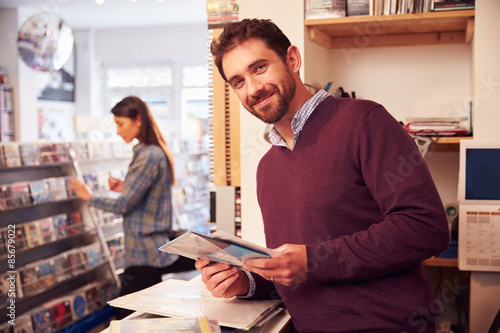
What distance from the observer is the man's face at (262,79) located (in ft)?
4.52

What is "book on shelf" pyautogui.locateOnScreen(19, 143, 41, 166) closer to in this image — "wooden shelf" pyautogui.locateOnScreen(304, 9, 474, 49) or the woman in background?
the woman in background

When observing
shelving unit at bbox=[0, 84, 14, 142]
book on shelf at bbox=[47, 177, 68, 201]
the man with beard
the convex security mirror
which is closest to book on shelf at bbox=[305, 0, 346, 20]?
the man with beard

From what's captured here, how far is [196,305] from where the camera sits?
4.57ft

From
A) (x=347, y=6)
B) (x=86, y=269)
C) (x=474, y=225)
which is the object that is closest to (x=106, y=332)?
(x=474, y=225)

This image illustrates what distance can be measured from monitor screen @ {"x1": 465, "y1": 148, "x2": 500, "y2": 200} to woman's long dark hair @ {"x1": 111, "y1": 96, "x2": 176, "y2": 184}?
183 cm

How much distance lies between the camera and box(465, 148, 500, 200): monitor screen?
2.17 metres

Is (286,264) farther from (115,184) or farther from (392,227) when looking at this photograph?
(115,184)

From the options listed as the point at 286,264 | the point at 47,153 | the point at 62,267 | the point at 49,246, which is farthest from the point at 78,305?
the point at 286,264

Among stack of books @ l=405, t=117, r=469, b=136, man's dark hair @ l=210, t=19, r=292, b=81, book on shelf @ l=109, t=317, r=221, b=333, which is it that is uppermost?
man's dark hair @ l=210, t=19, r=292, b=81

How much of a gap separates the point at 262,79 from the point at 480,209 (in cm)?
132

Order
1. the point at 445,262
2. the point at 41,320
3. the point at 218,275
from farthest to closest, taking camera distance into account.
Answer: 1. the point at 41,320
2. the point at 445,262
3. the point at 218,275

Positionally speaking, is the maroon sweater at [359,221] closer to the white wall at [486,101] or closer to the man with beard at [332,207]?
the man with beard at [332,207]

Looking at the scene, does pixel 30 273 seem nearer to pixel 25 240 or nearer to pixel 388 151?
pixel 25 240

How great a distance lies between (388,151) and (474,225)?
123 centimetres
